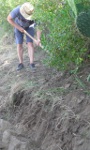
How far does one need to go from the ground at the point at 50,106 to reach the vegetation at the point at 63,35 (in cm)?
30

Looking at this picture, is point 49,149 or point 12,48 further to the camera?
point 12,48

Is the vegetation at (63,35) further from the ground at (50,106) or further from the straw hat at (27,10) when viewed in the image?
the straw hat at (27,10)

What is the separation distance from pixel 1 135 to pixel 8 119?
0.50m

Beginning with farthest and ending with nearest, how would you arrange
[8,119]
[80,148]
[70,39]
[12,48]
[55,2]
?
[12,48] → [8,119] → [55,2] → [70,39] → [80,148]

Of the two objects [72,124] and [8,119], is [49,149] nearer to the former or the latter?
[72,124]

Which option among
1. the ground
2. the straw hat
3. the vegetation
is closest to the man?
the straw hat

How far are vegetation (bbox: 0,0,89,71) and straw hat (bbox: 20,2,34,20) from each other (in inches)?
36.2

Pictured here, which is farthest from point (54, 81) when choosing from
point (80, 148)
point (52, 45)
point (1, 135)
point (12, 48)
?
point (12, 48)

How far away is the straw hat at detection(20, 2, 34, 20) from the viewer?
6.25 meters

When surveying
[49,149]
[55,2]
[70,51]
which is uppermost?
[55,2]

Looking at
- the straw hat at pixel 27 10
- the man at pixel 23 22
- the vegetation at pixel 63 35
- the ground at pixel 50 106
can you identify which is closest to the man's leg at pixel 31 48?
the man at pixel 23 22

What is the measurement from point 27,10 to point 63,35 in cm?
163

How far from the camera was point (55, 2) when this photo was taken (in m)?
5.21

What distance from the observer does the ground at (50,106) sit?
4306 mm
